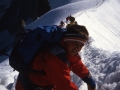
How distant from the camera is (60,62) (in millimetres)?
2088

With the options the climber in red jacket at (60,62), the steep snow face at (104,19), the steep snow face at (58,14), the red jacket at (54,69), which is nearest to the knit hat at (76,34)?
the climber in red jacket at (60,62)

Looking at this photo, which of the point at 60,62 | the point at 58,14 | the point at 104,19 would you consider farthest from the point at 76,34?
the point at 104,19

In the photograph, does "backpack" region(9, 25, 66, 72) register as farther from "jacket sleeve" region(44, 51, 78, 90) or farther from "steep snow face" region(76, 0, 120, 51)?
"steep snow face" region(76, 0, 120, 51)

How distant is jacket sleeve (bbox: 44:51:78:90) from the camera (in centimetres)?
A: 205

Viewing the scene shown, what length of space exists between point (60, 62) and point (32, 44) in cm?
36

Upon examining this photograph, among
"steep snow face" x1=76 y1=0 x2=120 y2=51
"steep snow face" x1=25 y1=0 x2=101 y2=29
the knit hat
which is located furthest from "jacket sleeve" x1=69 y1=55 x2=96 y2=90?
"steep snow face" x1=25 y1=0 x2=101 y2=29

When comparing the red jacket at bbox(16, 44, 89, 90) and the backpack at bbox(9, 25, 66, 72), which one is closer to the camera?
the red jacket at bbox(16, 44, 89, 90)

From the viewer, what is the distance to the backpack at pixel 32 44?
2.17 meters

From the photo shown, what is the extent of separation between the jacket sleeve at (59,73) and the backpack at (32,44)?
201 millimetres

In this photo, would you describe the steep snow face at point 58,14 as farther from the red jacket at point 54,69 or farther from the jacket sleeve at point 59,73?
the jacket sleeve at point 59,73

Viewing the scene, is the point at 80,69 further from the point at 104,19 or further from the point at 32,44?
the point at 104,19

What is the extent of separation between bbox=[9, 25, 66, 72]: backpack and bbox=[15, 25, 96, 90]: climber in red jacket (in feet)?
0.18

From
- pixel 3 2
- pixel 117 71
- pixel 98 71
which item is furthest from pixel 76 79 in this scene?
pixel 3 2

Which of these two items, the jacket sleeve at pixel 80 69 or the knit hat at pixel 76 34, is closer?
the knit hat at pixel 76 34
